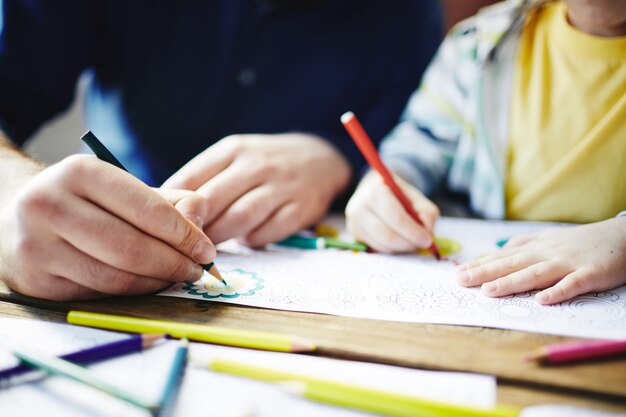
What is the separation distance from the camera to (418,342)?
35cm

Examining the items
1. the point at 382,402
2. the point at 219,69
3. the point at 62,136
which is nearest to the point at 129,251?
the point at 382,402

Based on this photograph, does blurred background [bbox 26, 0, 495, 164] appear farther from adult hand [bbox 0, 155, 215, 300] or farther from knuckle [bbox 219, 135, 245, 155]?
adult hand [bbox 0, 155, 215, 300]

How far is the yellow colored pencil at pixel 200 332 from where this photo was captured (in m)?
0.35

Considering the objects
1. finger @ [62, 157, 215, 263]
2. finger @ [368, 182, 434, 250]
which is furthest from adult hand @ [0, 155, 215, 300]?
finger @ [368, 182, 434, 250]

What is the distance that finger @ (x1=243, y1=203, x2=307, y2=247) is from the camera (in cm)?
56

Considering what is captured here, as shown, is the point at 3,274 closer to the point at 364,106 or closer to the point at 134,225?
the point at 134,225

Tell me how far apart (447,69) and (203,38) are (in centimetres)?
39

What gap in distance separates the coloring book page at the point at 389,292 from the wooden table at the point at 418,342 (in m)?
0.01

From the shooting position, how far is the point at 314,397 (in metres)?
0.30

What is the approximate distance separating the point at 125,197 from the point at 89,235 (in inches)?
1.6

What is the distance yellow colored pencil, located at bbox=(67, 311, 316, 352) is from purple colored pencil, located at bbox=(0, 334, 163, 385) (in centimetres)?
2

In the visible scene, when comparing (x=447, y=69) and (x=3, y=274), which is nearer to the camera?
(x=3, y=274)

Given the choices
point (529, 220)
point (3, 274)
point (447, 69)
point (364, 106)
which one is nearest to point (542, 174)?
point (529, 220)

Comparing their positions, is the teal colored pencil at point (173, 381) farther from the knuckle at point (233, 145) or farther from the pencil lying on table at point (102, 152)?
the knuckle at point (233, 145)
